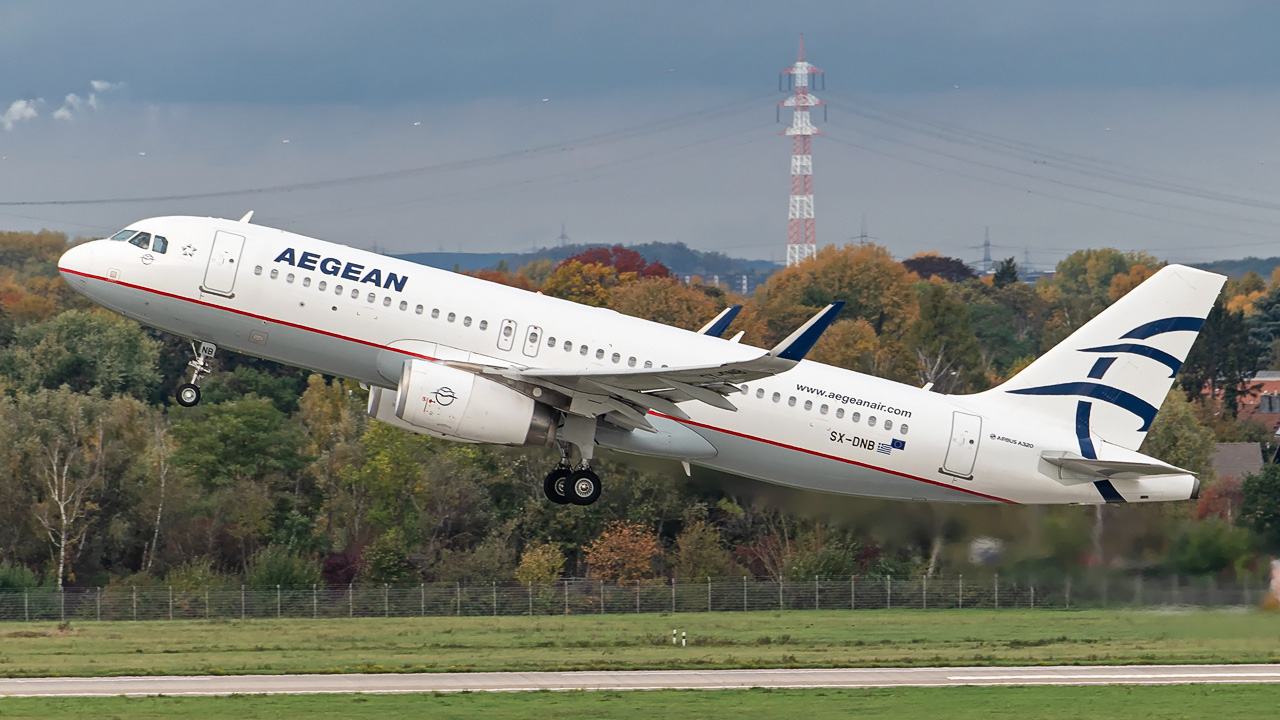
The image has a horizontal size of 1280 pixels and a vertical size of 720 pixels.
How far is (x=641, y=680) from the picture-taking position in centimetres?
4562

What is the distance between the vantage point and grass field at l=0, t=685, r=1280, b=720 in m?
38.8

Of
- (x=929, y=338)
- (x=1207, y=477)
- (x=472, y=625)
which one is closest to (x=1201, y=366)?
(x=929, y=338)

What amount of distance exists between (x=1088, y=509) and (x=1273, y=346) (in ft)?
508

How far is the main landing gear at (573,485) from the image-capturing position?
3881 centimetres

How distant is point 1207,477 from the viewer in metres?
60.1

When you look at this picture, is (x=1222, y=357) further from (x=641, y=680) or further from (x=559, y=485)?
(x=559, y=485)

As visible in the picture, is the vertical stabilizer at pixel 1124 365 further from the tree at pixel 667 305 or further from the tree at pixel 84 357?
the tree at pixel 84 357

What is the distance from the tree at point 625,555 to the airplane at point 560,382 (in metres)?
37.5

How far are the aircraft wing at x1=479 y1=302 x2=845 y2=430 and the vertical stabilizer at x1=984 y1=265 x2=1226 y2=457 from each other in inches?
360

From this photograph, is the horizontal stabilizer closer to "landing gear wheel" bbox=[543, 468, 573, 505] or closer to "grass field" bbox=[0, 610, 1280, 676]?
"grass field" bbox=[0, 610, 1280, 676]

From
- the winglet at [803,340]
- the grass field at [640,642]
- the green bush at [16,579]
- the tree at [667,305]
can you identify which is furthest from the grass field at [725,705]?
the tree at [667,305]

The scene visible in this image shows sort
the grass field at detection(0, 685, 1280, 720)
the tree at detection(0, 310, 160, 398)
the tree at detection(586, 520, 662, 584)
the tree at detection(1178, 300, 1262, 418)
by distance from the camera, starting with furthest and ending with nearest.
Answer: the tree at detection(1178, 300, 1262, 418) → the tree at detection(0, 310, 160, 398) → the tree at detection(586, 520, 662, 584) → the grass field at detection(0, 685, 1280, 720)

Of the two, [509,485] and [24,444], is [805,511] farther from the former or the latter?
[24,444]

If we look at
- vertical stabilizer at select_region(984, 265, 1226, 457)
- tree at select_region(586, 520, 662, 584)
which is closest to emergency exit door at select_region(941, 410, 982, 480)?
vertical stabilizer at select_region(984, 265, 1226, 457)
